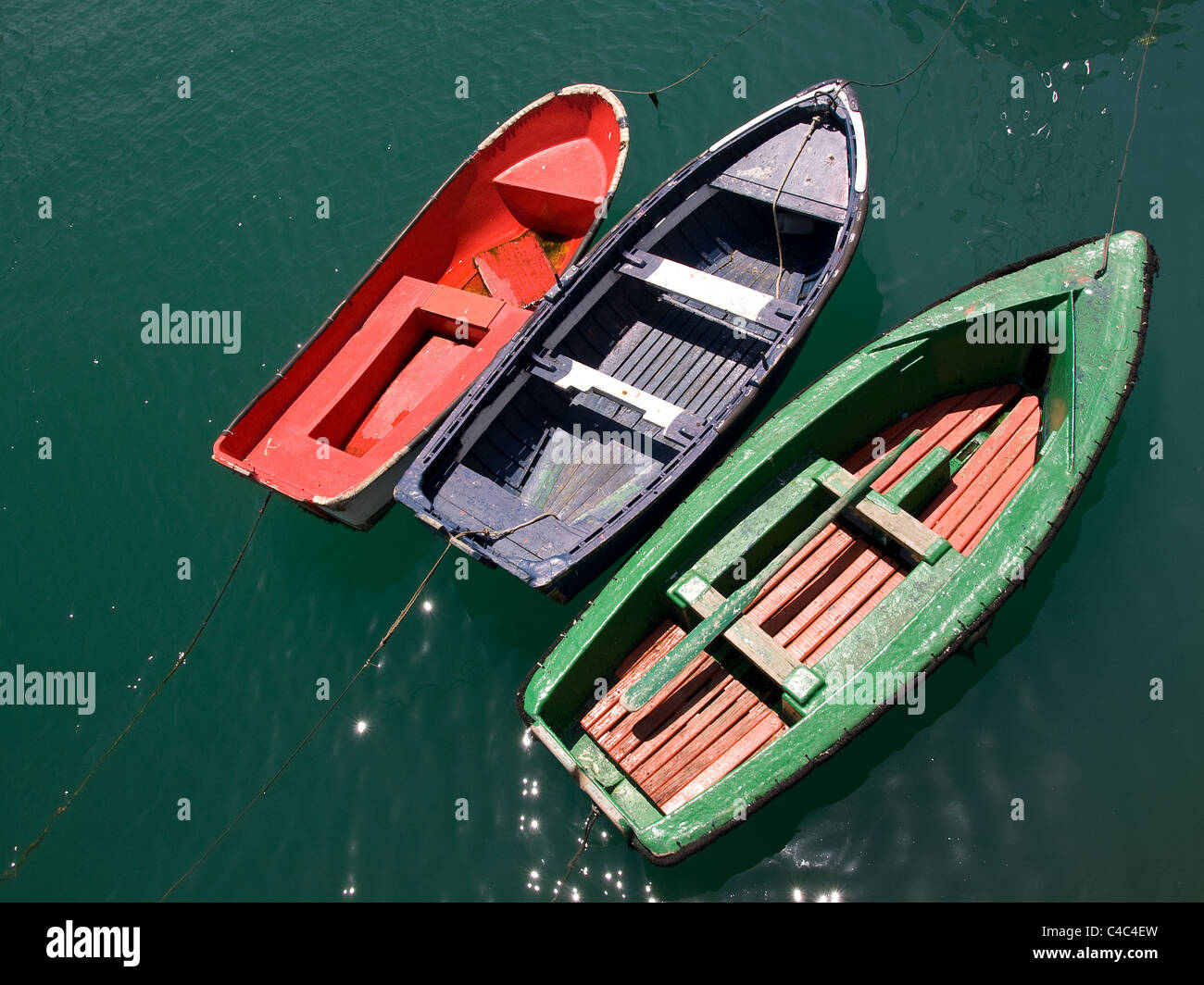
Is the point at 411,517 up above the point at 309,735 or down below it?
above

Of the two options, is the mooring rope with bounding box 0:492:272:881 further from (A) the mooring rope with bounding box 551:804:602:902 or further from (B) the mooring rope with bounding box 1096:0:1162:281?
(B) the mooring rope with bounding box 1096:0:1162:281

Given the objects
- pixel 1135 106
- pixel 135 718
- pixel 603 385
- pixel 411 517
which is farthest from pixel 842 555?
pixel 1135 106

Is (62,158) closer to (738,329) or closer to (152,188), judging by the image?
(152,188)

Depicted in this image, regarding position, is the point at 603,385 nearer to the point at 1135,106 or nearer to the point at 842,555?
the point at 842,555

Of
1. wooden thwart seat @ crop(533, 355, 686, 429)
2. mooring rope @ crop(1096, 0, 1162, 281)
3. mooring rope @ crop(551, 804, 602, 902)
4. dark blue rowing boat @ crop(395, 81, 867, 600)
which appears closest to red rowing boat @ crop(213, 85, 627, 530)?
dark blue rowing boat @ crop(395, 81, 867, 600)

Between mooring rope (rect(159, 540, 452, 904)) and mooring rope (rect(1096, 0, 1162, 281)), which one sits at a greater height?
mooring rope (rect(1096, 0, 1162, 281))

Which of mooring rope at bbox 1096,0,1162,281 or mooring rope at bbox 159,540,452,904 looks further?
mooring rope at bbox 1096,0,1162,281

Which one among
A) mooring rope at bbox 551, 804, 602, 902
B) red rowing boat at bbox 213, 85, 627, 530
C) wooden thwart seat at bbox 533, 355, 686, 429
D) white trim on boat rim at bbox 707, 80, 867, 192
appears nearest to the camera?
mooring rope at bbox 551, 804, 602, 902

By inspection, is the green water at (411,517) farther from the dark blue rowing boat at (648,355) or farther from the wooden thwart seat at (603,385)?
the wooden thwart seat at (603,385)
